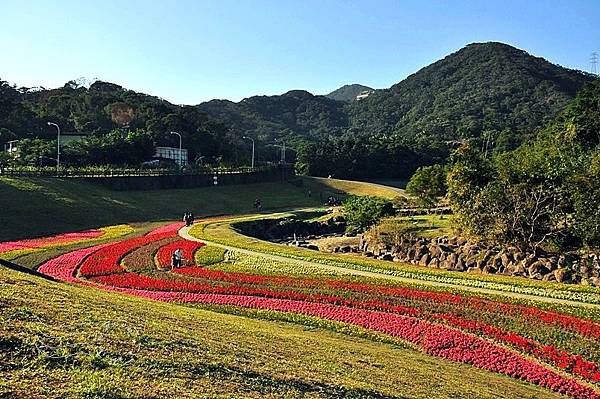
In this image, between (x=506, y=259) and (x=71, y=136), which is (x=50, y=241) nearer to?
(x=506, y=259)

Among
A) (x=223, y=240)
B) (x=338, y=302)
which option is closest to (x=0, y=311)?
(x=338, y=302)

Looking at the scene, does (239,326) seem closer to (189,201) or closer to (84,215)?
(84,215)

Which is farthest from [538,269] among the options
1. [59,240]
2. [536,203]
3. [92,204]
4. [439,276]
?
[92,204]

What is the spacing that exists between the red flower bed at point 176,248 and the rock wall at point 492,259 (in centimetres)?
1351

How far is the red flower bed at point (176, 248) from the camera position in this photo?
33969 mm

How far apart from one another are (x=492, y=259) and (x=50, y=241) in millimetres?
29825

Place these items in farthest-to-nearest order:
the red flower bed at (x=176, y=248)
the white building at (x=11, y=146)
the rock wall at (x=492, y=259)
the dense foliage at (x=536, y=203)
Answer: the white building at (x=11, y=146) < the dense foliage at (x=536, y=203) < the red flower bed at (x=176, y=248) < the rock wall at (x=492, y=259)

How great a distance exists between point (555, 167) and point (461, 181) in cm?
694

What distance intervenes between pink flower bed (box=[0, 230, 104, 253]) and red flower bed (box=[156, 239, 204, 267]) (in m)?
7.51

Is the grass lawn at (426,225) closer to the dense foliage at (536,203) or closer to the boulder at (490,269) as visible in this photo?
Answer: the dense foliage at (536,203)

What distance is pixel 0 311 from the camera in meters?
12.7

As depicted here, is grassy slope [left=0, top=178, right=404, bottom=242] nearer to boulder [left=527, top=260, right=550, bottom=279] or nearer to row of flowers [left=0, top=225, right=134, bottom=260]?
row of flowers [left=0, top=225, right=134, bottom=260]

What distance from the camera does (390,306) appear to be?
953 inches

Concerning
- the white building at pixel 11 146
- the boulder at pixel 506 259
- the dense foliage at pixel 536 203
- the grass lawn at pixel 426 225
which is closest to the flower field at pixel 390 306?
the boulder at pixel 506 259
